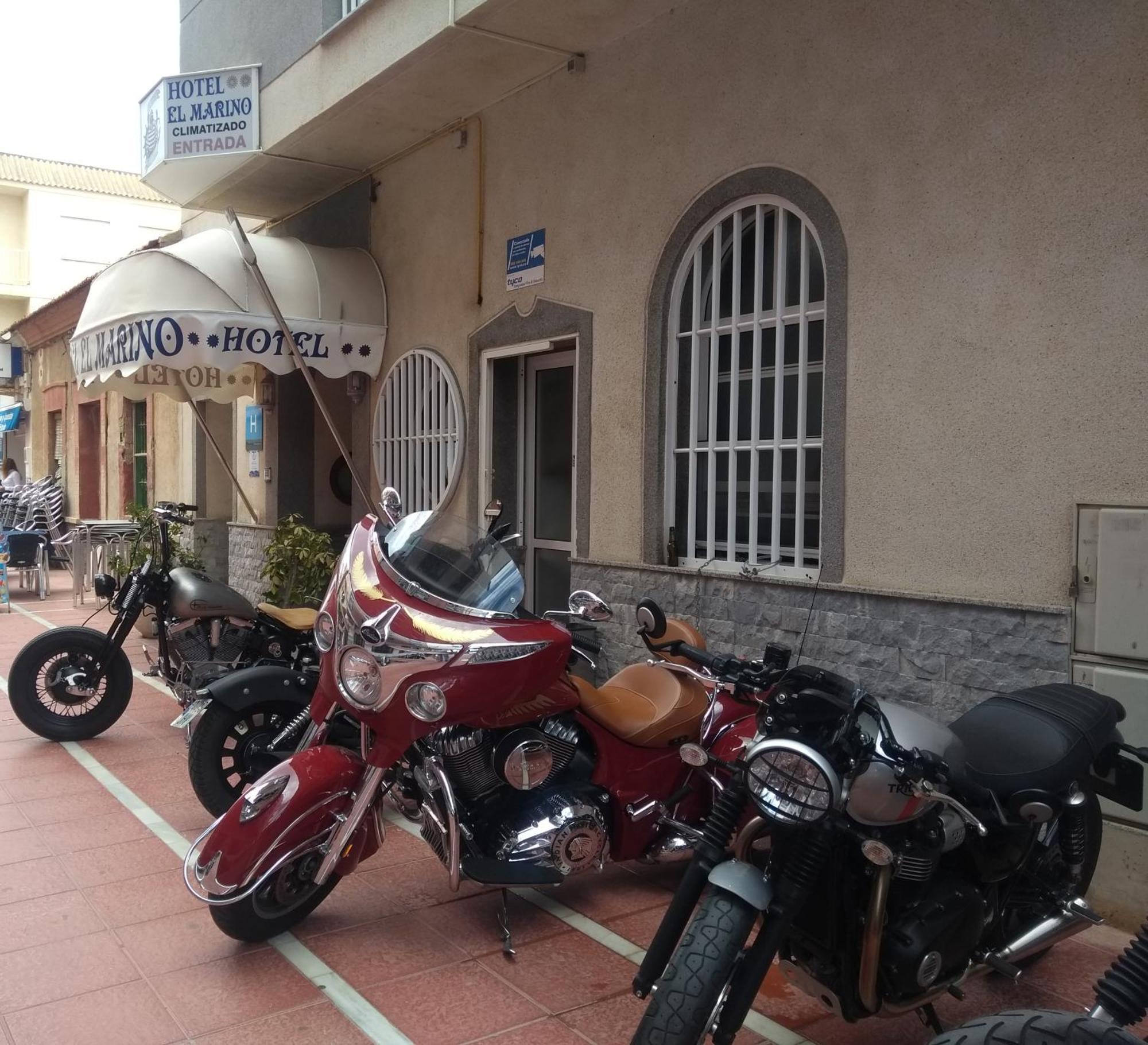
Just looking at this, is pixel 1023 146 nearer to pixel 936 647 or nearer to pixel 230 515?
pixel 936 647

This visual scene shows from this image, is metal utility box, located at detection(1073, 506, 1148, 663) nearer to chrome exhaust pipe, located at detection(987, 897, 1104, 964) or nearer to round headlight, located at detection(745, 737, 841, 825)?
chrome exhaust pipe, located at detection(987, 897, 1104, 964)

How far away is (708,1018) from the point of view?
256 cm

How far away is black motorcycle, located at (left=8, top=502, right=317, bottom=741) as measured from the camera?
19.2 feet

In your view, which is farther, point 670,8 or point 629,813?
point 670,8

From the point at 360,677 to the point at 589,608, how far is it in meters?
0.80

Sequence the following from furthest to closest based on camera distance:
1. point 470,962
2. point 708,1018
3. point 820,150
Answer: point 820,150 < point 470,962 < point 708,1018

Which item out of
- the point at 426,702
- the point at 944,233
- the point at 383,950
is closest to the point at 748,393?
the point at 944,233

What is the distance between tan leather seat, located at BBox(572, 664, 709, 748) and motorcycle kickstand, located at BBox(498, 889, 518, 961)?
726mm

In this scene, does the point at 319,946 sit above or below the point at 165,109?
below

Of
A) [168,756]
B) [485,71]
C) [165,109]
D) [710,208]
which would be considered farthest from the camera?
[165,109]

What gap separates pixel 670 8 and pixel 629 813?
170 inches

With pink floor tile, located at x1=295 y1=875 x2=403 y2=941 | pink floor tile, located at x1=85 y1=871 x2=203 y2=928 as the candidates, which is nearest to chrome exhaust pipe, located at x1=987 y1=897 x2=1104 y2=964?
pink floor tile, located at x1=295 y1=875 x2=403 y2=941

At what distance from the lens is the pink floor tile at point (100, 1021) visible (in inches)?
128

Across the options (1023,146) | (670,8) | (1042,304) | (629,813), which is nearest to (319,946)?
(629,813)
